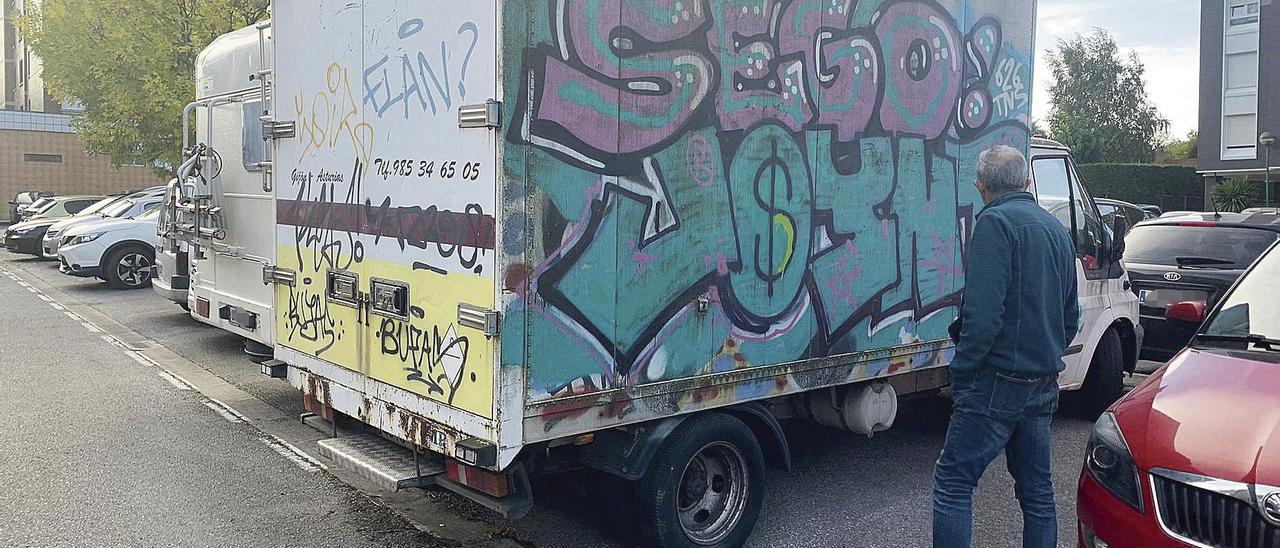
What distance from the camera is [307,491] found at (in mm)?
5867

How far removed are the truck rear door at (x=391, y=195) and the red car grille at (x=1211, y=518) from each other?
2.50 meters

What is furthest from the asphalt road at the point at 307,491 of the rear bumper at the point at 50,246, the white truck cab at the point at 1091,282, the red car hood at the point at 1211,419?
the rear bumper at the point at 50,246

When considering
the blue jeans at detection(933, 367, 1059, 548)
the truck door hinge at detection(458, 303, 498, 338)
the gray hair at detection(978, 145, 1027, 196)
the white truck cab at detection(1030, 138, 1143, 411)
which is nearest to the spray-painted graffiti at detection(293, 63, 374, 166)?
the truck door hinge at detection(458, 303, 498, 338)

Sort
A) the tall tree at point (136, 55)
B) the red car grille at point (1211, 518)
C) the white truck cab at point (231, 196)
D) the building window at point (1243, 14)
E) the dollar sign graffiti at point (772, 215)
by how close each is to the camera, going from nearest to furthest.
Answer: the red car grille at point (1211, 518)
the dollar sign graffiti at point (772, 215)
the white truck cab at point (231, 196)
the tall tree at point (136, 55)
the building window at point (1243, 14)

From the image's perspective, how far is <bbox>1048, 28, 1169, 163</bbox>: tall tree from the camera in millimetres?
57344

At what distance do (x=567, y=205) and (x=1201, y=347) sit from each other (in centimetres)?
284

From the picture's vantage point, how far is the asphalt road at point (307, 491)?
5133 millimetres

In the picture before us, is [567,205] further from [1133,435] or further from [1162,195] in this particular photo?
[1162,195]

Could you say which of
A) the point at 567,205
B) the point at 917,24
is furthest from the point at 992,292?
the point at 917,24

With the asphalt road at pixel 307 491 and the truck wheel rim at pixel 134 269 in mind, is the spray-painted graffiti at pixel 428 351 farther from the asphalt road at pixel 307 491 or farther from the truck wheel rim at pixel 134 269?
the truck wheel rim at pixel 134 269

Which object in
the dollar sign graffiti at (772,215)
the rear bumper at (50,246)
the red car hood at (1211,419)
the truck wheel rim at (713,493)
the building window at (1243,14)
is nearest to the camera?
the red car hood at (1211,419)

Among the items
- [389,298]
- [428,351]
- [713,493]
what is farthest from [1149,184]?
[428,351]

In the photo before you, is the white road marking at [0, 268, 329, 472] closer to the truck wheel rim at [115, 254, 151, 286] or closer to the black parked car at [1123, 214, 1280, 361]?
the truck wheel rim at [115, 254, 151, 286]

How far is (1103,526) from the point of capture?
12.5ft
